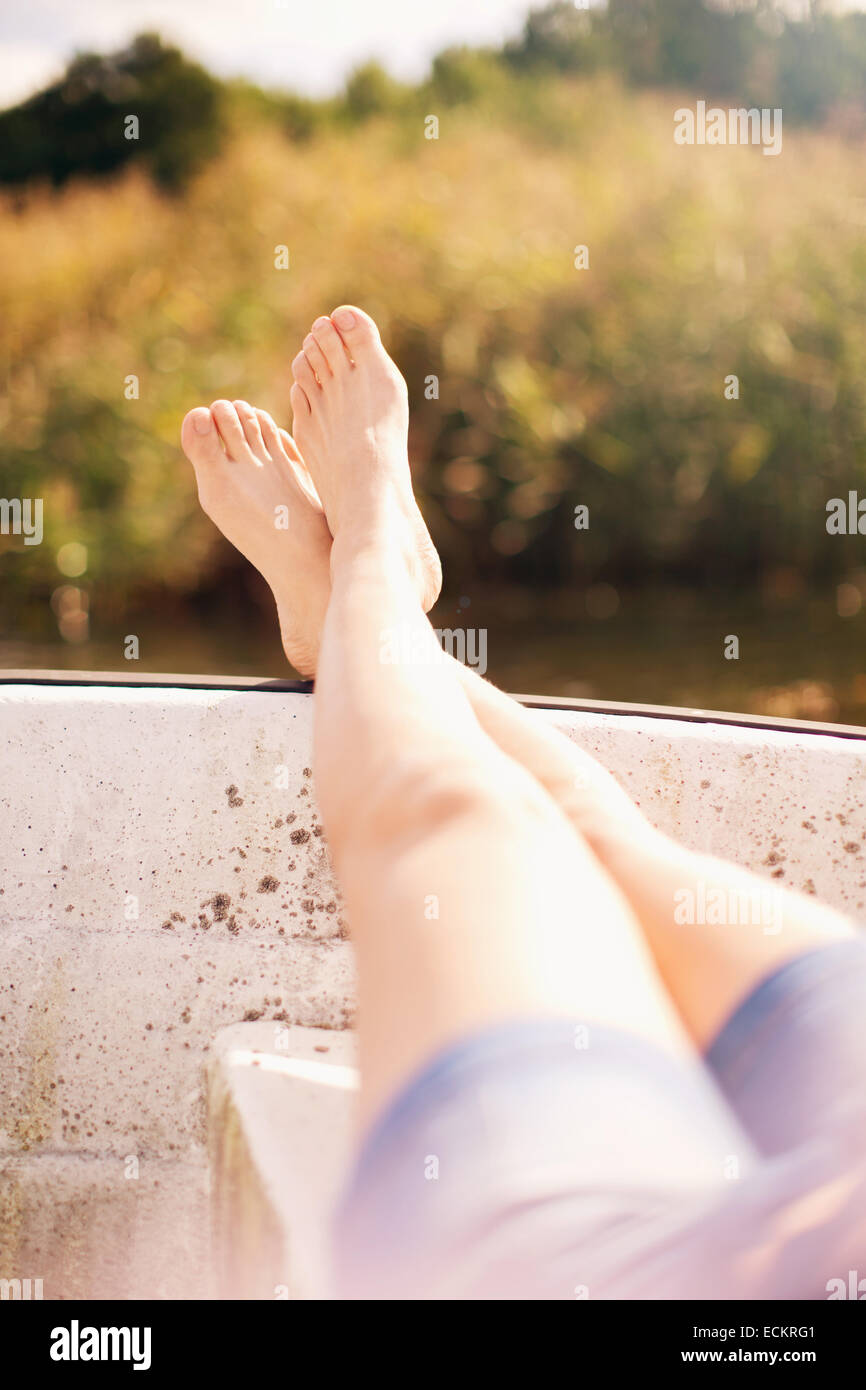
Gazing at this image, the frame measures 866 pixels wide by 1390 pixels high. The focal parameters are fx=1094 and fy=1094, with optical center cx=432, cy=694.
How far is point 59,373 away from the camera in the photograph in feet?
10.9

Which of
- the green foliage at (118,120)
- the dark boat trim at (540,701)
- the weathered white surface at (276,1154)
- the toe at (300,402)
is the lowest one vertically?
the weathered white surface at (276,1154)

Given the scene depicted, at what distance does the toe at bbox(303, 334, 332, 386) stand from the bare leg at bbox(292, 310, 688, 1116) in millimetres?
580

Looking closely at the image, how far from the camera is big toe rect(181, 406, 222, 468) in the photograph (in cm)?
118

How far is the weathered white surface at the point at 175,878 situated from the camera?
81 cm

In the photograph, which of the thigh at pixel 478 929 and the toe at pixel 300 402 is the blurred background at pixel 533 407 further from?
the thigh at pixel 478 929

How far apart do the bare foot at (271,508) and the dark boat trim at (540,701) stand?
6cm

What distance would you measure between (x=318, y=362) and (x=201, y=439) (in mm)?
162

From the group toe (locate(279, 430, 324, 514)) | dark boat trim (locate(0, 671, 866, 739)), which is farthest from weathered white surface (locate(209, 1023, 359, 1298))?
toe (locate(279, 430, 324, 514))

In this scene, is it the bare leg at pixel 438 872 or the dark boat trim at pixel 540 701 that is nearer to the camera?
the bare leg at pixel 438 872

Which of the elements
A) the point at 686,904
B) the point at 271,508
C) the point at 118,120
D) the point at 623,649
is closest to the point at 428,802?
the point at 686,904

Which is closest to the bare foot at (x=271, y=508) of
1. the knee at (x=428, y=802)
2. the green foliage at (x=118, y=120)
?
the knee at (x=428, y=802)

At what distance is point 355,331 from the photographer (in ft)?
4.00
